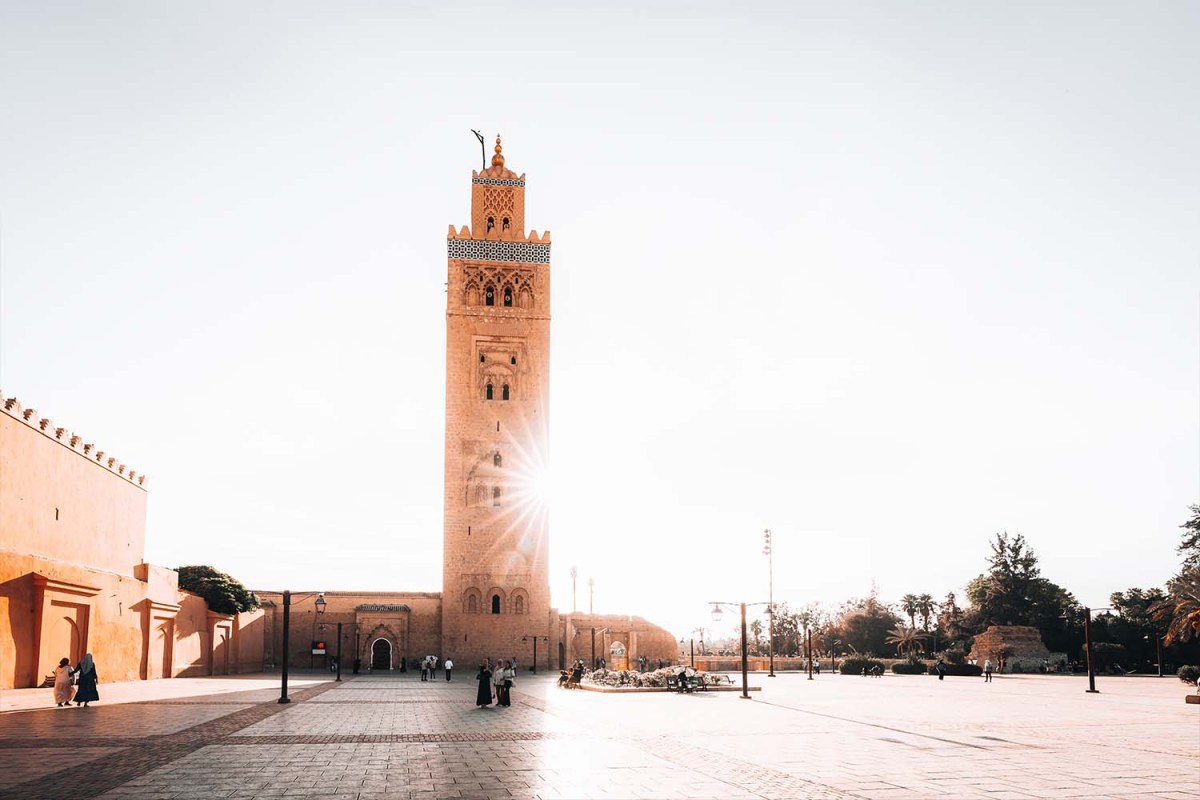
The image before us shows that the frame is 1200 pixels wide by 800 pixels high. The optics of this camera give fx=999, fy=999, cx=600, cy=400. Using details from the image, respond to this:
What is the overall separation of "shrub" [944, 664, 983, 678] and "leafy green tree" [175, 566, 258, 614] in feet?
101

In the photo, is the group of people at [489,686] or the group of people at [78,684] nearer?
the group of people at [78,684]

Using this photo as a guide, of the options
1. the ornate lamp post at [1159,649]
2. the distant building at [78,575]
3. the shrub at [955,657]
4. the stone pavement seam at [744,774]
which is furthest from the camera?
the shrub at [955,657]

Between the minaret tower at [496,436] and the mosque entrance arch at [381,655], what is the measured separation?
318 centimetres

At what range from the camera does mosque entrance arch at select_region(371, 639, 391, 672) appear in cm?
4828

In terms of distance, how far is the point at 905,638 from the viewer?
57062 millimetres

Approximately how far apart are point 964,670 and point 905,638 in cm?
1325

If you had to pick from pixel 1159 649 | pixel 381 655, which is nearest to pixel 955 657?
pixel 1159 649

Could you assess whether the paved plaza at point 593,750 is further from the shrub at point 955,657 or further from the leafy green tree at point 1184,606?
the shrub at point 955,657

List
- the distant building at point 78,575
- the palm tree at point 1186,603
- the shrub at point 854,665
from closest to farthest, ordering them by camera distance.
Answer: the distant building at point 78,575, the palm tree at point 1186,603, the shrub at point 854,665

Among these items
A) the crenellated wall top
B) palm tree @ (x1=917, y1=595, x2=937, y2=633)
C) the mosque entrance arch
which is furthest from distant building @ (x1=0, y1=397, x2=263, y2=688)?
palm tree @ (x1=917, y1=595, x2=937, y2=633)

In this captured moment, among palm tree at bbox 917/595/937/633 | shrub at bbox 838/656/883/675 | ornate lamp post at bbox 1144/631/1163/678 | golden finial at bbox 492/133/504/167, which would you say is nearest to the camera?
ornate lamp post at bbox 1144/631/1163/678

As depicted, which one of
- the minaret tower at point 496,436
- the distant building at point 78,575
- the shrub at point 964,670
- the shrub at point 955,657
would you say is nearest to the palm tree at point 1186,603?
the shrub at point 964,670

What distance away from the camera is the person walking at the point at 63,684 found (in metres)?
18.5

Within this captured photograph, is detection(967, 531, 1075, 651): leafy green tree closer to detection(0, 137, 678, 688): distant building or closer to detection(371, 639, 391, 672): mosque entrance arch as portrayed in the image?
detection(0, 137, 678, 688): distant building
